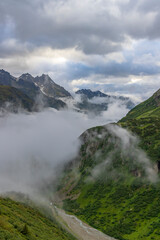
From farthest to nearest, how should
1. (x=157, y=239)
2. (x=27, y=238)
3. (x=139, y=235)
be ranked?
(x=139, y=235), (x=157, y=239), (x=27, y=238)

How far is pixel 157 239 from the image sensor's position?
547ft

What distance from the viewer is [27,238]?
62125 millimetres

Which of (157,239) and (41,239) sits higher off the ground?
(41,239)

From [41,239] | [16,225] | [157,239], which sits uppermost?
[16,225]

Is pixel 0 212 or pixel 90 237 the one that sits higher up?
pixel 0 212

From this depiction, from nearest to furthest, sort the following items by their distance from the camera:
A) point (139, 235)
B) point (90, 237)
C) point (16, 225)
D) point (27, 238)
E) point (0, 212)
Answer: point (27, 238)
point (16, 225)
point (0, 212)
point (139, 235)
point (90, 237)

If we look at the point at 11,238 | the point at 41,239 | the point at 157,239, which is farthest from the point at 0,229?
the point at 157,239

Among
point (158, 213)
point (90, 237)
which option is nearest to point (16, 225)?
point (90, 237)

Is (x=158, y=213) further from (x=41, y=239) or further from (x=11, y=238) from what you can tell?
(x=11, y=238)

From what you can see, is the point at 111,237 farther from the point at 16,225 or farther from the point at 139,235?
the point at 16,225

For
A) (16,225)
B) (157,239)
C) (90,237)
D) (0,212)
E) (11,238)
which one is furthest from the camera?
(90,237)

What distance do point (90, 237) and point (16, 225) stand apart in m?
151

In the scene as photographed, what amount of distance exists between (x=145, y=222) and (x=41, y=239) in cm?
15386

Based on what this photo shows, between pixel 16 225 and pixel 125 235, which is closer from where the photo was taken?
pixel 16 225
